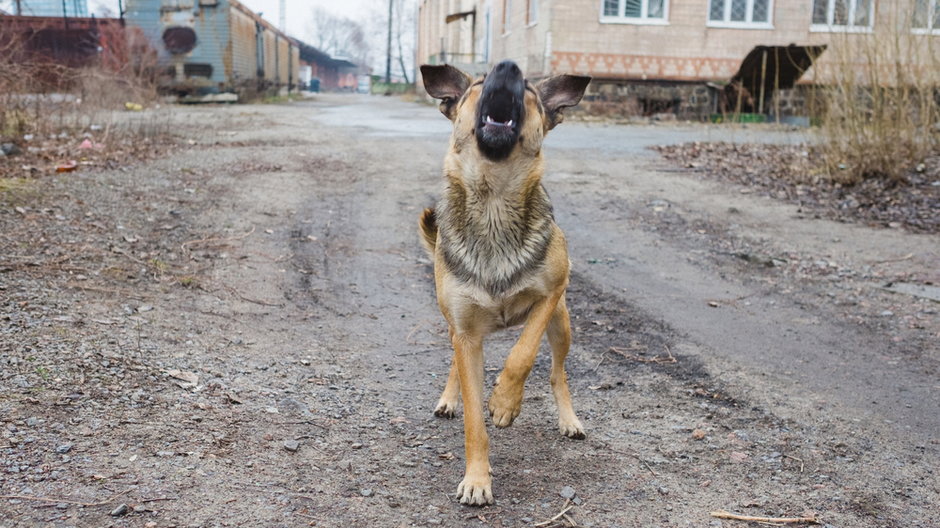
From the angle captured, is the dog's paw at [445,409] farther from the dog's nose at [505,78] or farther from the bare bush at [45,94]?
the bare bush at [45,94]

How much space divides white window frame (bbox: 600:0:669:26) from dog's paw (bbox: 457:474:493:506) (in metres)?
23.0

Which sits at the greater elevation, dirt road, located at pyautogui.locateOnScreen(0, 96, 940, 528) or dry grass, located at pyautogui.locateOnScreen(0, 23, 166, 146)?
dry grass, located at pyautogui.locateOnScreen(0, 23, 166, 146)

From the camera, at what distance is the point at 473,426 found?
3340mm

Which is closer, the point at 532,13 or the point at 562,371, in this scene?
the point at 562,371

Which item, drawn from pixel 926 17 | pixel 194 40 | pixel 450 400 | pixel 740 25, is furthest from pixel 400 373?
pixel 194 40

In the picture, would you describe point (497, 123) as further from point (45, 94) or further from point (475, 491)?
point (45, 94)

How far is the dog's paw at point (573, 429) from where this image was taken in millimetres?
3922

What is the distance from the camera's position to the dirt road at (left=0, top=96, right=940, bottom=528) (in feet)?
10.5

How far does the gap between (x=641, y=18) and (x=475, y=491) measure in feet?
77.4

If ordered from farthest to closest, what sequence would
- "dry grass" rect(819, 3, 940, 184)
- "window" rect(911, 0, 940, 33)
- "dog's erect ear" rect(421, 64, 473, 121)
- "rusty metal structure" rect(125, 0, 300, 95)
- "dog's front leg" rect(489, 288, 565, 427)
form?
"rusty metal structure" rect(125, 0, 300, 95)
"dry grass" rect(819, 3, 940, 184)
"window" rect(911, 0, 940, 33)
"dog's erect ear" rect(421, 64, 473, 121)
"dog's front leg" rect(489, 288, 565, 427)

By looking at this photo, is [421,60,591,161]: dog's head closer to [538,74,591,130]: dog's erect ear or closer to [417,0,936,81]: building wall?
[538,74,591,130]: dog's erect ear

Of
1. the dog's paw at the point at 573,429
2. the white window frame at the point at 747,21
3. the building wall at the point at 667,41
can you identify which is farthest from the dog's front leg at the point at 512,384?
the white window frame at the point at 747,21

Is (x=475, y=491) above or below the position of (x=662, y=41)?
below

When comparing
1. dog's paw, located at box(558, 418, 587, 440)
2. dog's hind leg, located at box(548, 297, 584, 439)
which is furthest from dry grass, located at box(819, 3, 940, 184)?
dog's paw, located at box(558, 418, 587, 440)
